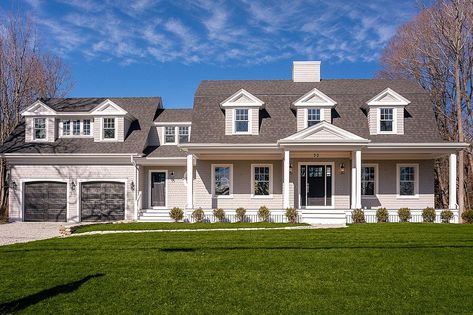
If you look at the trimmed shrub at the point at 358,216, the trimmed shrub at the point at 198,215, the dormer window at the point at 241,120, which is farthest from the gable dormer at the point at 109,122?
the trimmed shrub at the point at 358,216

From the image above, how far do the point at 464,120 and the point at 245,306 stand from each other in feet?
81.9

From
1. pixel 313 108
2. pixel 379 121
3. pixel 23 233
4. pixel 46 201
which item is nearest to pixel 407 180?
pixel 379 121

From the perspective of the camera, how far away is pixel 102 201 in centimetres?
1927

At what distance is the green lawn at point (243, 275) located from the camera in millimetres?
5527

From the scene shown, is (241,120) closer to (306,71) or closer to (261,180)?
(261,180)

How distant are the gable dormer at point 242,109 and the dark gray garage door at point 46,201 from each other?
9.41 metres

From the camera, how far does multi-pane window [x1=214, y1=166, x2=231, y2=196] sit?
18.5 meters

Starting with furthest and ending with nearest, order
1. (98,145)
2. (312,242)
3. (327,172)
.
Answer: (98,145)
(327,172)
(312,242)

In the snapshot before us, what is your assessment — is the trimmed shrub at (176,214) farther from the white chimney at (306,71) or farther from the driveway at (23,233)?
the white chimney at (306,71)

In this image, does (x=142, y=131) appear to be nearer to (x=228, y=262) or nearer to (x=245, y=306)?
(x=228, y=262)

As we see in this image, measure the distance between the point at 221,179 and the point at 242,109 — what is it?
3.68m

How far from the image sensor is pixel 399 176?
18156 mm

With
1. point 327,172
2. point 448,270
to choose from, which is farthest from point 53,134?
point 448,270

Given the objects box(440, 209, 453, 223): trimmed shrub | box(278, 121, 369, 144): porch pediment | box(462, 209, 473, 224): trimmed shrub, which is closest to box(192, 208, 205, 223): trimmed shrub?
box(278, 121, 369, 144): porch pediment
